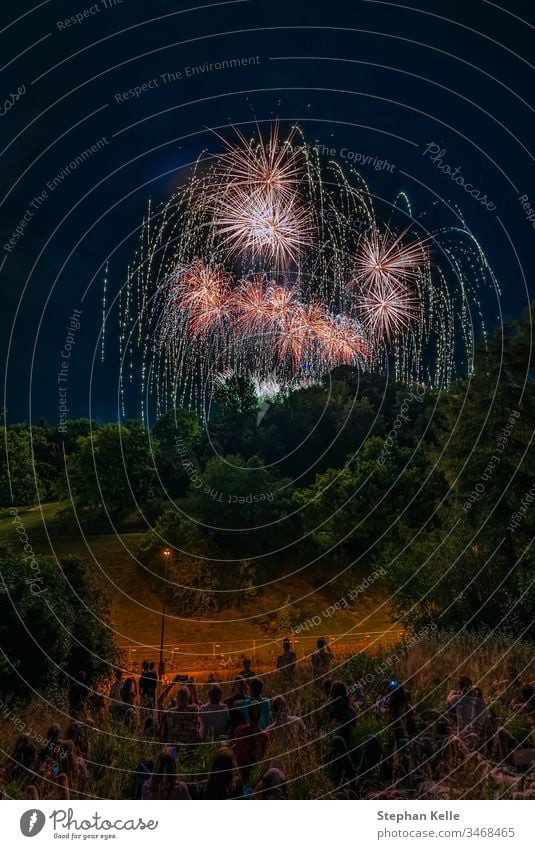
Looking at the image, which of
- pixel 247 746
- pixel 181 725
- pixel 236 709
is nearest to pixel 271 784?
pixel 247 746

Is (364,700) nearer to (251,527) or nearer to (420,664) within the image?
(420,664)

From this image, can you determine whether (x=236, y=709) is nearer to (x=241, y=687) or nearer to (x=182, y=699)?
(x=182, y=699)

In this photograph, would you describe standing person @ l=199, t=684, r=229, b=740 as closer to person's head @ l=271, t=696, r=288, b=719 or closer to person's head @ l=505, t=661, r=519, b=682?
person's head @ l=271, t=696, r=288, b=719

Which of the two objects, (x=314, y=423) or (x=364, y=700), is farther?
(x=314, y=423)

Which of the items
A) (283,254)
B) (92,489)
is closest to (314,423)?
(92,489)

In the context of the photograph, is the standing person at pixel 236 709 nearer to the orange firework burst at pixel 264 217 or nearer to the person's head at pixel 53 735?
the person's head at pixel 53 735

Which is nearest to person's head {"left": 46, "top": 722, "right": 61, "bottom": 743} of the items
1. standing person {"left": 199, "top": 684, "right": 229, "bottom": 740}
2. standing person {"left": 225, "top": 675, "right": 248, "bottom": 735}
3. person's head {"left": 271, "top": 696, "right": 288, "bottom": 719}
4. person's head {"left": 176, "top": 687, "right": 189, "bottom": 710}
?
person's head {"left": 176, "top": 687, "right": 189, "bottom": 710}
